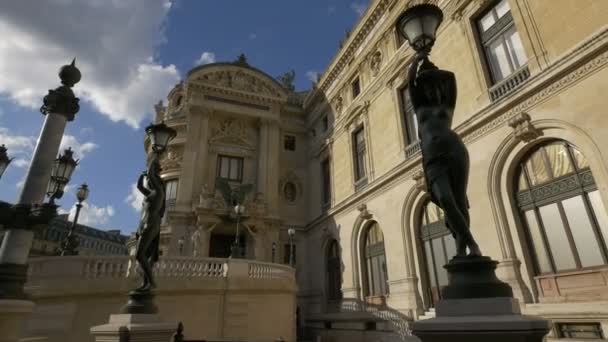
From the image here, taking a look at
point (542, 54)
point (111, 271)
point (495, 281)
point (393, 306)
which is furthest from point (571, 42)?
point (111, 271)

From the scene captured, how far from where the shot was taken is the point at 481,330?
234 centimetres

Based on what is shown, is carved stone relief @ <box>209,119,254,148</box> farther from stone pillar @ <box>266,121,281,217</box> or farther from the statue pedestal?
the statue pedestal

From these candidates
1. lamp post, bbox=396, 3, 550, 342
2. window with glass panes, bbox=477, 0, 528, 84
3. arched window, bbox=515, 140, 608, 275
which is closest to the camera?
lamp post, bbox=396, 3, 550, 342

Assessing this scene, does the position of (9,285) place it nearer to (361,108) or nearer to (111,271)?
(111,271)

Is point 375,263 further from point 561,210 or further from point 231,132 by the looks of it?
point 231,132

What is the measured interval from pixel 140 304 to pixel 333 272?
568 inches

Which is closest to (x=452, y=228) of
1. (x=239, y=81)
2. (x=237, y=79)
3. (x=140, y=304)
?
(x=140, y=304)

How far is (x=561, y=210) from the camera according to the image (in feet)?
27.2

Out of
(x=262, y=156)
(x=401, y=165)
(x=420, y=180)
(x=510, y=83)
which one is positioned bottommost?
(x=420, y=180)

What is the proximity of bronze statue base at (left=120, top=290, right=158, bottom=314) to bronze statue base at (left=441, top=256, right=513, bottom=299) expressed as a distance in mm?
4987

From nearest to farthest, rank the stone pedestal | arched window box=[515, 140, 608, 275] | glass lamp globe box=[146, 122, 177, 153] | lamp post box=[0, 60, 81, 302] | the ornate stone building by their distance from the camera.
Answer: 1. the stone pedestal
2. lamp post box=[0, 60, 81, 302]
3. glass lamp globe box=[146, 122, 177, 153]
4. arched window box=[515, 140, 608, 275]
5. the ornate stone building

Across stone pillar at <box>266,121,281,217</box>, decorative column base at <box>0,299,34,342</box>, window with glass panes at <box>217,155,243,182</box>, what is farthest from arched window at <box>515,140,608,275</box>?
window with glass panes at <box>217,155,243,182</box>

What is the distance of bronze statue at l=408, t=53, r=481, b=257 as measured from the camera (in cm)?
323

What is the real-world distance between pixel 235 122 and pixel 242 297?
13864 millimetres
